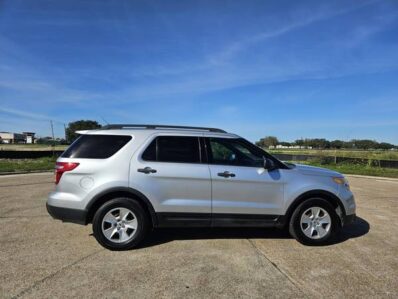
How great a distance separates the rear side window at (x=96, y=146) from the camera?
547 cm

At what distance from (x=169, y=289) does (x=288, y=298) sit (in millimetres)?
1276

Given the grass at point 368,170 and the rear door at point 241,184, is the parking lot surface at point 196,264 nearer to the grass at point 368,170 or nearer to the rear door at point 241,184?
the rear door at point 241,184

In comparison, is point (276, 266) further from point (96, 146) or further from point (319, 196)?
point (96, 146)

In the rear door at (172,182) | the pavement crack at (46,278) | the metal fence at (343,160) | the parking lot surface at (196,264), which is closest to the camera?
the pavement crack at (46,278)

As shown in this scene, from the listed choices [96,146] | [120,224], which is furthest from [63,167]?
[120,224]

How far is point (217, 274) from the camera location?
4492 millimetres

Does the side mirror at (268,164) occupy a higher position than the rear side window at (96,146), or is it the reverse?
the rear side window at (96,146)

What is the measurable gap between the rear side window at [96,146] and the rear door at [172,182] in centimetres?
37

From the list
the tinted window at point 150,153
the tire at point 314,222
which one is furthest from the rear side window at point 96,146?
the tire at point 314,222

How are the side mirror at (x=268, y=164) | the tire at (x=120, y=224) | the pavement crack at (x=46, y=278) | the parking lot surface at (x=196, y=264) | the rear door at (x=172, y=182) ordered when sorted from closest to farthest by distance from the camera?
the pavement crack at (x=46, y=278) < the parking lot surface at (x=196, y=264) < the tire at (x=120, y=224) < the rear door at (x=172, y=182) < the side mirror at (x=268, y=164)

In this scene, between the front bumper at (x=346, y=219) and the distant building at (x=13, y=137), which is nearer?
the front bumper at (x=346, y=219)

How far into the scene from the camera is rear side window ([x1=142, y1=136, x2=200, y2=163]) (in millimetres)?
5590

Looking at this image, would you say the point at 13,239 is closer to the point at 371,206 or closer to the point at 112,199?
the point at 112,199

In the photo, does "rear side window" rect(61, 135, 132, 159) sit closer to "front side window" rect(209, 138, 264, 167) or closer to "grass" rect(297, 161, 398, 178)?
"front side window" rect(209, 138, 264, 167)
